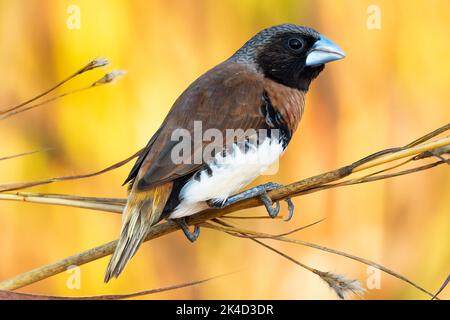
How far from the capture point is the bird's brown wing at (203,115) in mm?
2039

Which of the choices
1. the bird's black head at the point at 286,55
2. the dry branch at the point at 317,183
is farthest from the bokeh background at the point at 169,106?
the dry branch at the point at 317,183

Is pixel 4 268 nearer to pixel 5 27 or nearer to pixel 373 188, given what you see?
pixel 5 27

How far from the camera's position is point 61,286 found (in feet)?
8.38

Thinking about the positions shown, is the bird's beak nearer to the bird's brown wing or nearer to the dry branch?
the bird's brown wing

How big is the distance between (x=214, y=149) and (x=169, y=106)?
26.1 inches

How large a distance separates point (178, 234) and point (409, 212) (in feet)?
2.81

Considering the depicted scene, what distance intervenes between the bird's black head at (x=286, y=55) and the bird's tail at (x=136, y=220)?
63 cm

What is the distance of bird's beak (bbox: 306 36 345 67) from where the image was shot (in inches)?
93.4

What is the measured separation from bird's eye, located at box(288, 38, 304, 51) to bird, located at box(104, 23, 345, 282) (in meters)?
0.05

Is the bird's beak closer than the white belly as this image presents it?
No

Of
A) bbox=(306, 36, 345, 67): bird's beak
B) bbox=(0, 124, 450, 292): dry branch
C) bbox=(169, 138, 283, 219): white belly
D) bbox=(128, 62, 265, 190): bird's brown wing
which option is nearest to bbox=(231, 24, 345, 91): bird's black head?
bbox=(306, 36, 345, 67): bird's beak

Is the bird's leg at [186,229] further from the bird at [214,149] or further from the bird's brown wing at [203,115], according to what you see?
the bird's brown wing at [203,115]

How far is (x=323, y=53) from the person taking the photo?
7.89 ft

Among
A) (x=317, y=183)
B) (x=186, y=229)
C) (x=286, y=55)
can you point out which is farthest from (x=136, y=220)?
(x=286, y=55)
